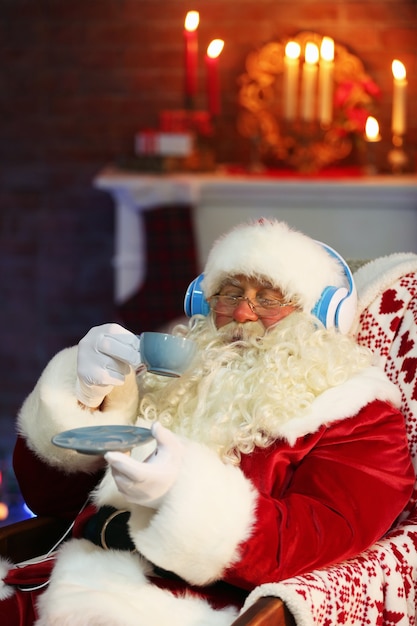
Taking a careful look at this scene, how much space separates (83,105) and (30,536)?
267cm

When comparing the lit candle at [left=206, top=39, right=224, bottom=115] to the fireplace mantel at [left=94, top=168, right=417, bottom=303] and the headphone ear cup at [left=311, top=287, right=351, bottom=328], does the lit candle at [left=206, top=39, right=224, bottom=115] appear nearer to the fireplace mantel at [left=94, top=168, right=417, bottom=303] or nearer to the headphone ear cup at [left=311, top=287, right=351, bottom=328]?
the fireplace mantel at [left=94, top=168, right=417, bottom=303]

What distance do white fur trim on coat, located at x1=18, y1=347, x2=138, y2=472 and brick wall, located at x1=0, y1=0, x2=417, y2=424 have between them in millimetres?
2445

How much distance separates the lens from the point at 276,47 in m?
4.04

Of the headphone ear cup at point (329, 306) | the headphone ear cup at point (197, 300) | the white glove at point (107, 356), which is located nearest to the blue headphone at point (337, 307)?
the headphone ear cup at point (329, 306)

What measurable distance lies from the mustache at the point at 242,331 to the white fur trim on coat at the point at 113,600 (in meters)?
0.49

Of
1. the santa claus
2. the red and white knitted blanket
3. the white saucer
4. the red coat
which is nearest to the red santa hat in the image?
the santa claus

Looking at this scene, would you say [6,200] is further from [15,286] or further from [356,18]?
[356,18]

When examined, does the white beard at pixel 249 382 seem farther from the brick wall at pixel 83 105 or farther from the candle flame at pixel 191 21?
the brick wall at pixel 83 105

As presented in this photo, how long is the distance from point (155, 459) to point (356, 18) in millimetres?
3051

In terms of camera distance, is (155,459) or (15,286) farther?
(15,286)

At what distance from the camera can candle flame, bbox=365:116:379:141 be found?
374cm

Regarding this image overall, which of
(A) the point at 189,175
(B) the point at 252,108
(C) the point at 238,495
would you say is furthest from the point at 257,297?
(B) the point at 252,108

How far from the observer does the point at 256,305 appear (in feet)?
6.35

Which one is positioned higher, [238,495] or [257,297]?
[257,297]
